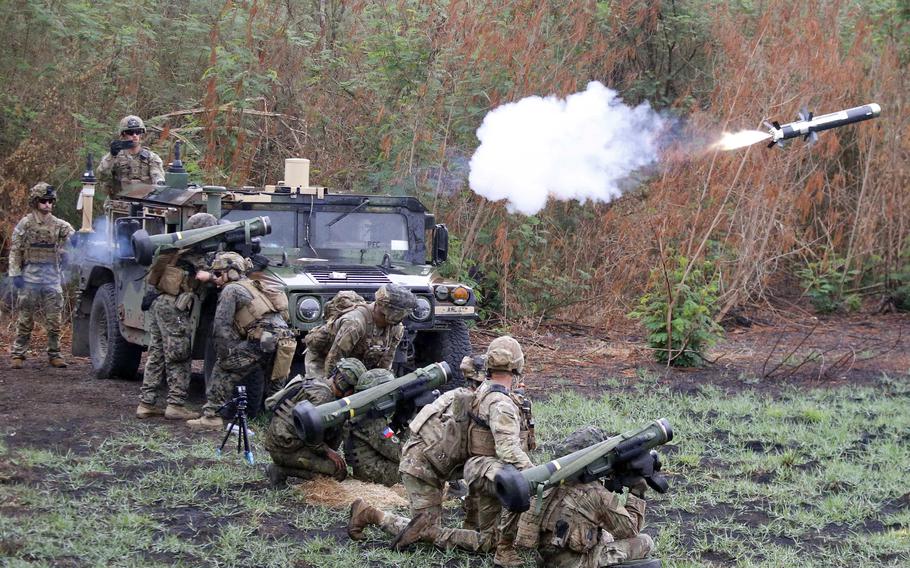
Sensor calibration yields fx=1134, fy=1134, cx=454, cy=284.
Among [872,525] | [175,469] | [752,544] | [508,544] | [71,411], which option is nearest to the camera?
[508,544]

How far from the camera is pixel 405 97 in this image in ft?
43.5

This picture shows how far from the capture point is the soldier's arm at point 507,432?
499 centimetres

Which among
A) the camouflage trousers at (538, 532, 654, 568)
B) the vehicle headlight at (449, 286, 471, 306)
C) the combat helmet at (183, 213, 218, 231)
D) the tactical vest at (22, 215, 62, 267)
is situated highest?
the combat helmet at (183, 213, 218, 231)

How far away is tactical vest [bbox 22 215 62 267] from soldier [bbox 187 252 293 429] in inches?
122

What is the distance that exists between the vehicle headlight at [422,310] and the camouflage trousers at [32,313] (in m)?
3.77

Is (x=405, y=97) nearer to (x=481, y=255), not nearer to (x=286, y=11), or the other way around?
(x=481, y=255)

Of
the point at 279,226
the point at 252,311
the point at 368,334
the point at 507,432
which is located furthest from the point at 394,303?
the point at 279,226

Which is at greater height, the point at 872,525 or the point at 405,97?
the point at 405,97

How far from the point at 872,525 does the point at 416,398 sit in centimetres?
263

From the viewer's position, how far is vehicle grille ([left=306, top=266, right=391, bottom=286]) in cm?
834

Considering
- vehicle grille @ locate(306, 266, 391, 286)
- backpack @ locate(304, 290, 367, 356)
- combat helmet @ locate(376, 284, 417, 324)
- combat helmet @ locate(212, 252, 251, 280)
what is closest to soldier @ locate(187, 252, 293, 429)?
combat helmet @ locate(212, 252, 251, 280)

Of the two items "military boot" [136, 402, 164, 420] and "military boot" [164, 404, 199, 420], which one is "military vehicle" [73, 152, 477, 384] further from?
"military boot" [136, 402, 164, 420]

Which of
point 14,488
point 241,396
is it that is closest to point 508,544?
point 241,396

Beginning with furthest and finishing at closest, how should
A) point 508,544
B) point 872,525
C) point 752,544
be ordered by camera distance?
point 872,525, point 752,544, point 508,544
